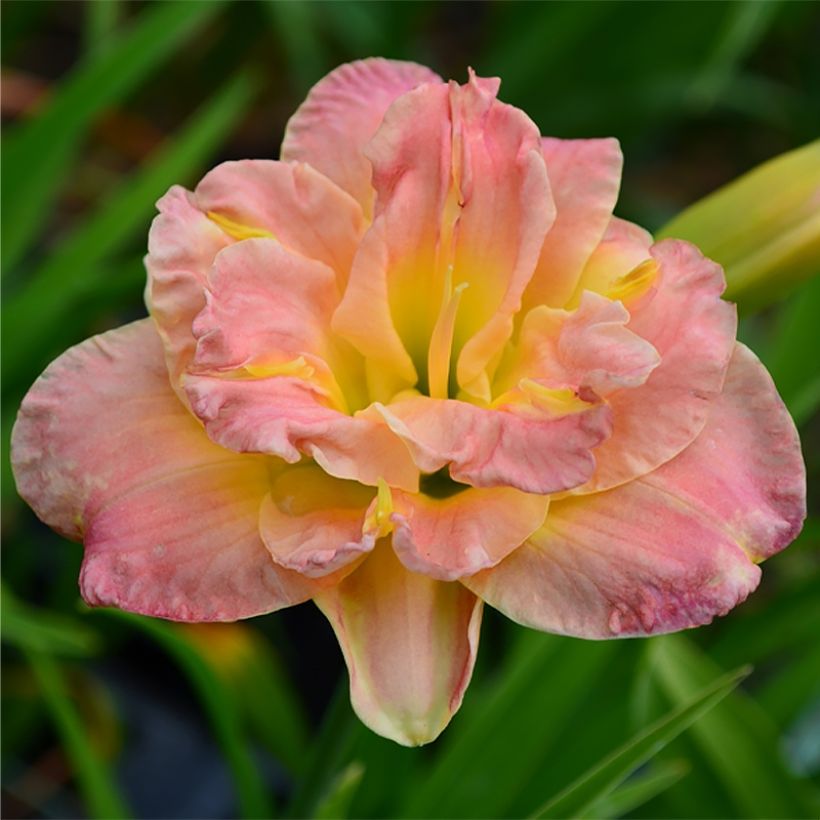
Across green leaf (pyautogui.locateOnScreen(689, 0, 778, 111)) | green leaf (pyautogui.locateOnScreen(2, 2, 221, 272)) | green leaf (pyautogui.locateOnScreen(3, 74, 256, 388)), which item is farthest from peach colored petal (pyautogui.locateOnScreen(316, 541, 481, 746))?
green leaf (pyautogui.locateOnScreen(689, 0, 778, 111))

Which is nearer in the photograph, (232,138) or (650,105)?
(650,105)

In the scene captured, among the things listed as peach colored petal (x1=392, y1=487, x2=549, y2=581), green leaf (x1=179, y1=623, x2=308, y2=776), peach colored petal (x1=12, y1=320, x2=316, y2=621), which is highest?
peach colored petal (x1=12, y1=320, x2=316, y2=621)

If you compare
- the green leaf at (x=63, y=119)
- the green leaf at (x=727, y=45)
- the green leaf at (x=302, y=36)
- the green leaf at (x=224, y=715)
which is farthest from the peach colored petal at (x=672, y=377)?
the green leaf at (x=302, y=36)

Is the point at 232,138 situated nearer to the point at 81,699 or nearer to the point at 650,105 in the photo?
the point at 650,105

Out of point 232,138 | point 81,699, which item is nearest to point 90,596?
point 81,699

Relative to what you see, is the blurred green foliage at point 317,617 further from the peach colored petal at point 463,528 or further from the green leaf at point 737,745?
the peach colored petal at point 463,528

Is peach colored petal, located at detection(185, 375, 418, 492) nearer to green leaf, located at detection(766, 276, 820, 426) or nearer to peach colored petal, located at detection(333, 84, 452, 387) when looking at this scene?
peach colored petal, located at detection(333, 84, 452, 387)

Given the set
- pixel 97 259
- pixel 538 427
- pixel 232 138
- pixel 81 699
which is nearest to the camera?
pixel 538 427

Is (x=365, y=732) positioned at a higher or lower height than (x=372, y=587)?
lower
